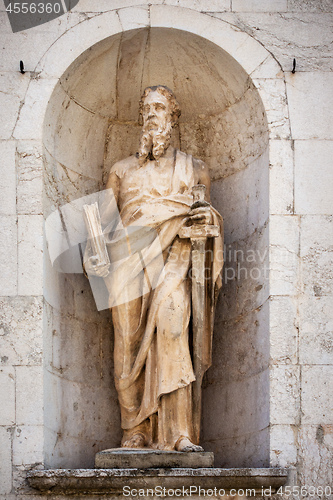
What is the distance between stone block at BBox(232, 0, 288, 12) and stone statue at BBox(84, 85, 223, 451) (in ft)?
2.88

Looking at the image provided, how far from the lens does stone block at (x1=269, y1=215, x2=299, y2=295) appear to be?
8891mm

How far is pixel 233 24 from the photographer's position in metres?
9.51

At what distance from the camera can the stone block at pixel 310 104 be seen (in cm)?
923

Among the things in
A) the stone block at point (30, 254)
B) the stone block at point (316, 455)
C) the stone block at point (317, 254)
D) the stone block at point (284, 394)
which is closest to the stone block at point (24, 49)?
the stone block at point (30, 254)

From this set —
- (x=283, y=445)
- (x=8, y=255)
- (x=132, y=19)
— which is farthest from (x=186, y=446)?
Result: (x=132, y=19)

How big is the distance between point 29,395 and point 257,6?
3610 millimetres

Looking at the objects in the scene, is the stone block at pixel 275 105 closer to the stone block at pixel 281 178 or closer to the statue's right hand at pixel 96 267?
the stone block at pixel 281 178

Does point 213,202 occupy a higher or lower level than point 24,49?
lower

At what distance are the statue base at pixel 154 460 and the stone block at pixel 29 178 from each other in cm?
197

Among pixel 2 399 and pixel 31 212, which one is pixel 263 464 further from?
pixel 31 212

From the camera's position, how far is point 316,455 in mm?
8500

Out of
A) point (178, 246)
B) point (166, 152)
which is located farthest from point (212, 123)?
point (178, 246)

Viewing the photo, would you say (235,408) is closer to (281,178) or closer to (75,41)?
(281,178)

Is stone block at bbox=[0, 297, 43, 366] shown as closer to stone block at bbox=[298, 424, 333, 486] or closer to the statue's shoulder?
the statue's shoulder
